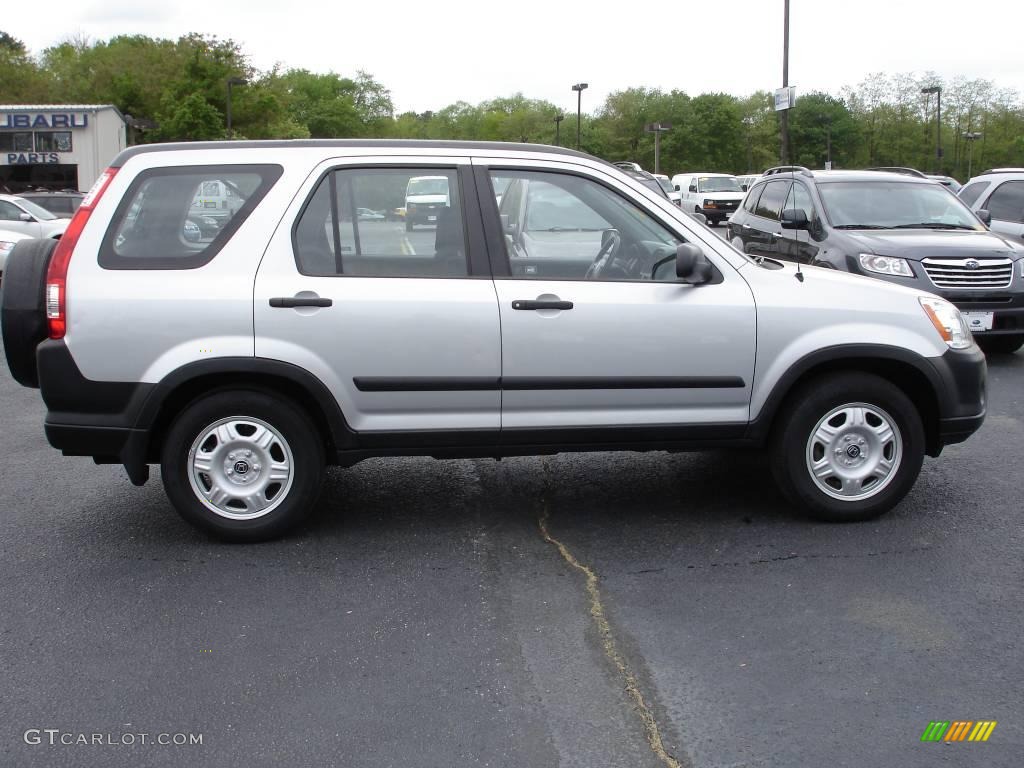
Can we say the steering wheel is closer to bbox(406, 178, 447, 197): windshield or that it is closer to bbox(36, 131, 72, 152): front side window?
bbox(406, 178, 447, 197): windshield

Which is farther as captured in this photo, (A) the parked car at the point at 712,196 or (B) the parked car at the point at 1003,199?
(A) the parked car at the point at 712,196

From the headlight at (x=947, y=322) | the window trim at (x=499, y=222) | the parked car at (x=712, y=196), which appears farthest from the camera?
the parked car at (x=712, y=196)

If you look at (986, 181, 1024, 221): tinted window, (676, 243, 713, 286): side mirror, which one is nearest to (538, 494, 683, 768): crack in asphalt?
(676, 243, 713, 286): side mirror

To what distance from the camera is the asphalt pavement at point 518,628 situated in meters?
3.21

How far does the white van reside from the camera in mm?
4871

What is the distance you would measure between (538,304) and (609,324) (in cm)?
34

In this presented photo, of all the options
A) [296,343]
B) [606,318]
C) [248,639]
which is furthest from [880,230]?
[248,639]

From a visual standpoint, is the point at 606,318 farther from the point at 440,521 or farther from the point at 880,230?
the point at 880,230

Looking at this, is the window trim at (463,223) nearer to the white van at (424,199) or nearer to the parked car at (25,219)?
the white van at (424,199)

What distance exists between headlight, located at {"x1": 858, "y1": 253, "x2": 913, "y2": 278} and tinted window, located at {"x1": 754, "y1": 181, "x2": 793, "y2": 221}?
2145 mm

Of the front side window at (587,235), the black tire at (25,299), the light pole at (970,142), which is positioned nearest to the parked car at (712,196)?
the front side window at (587,235)

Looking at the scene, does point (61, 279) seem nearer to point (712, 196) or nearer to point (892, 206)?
point (892, 206)

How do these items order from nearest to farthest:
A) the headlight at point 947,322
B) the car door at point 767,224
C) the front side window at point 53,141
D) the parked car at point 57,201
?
1. the headlight at point 947,322
2. the car door at point 767,224
3. the parked car at point 57,201
4. the front side window at point 53,141

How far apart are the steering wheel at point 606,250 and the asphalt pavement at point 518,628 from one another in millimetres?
1268
